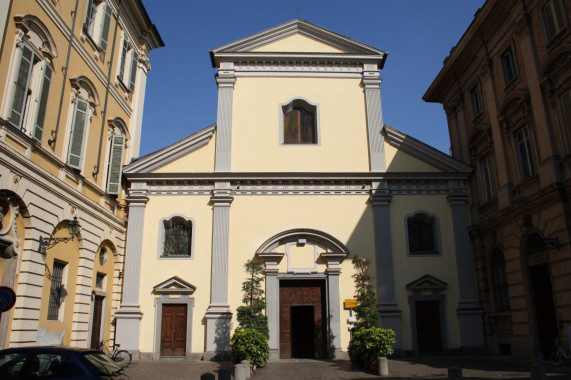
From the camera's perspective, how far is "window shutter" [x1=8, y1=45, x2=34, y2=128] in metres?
11.5

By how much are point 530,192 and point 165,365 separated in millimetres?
12853

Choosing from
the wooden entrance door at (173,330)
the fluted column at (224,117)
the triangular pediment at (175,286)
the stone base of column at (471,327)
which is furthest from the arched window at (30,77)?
the stone base of column at (471,327)

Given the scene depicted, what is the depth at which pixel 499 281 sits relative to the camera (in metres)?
17.3

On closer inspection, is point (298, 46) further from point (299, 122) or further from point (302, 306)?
point (302, 306)

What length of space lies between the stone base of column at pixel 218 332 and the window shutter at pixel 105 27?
10043 millimetres

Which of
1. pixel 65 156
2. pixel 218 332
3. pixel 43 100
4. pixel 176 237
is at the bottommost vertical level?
pixel 218 332

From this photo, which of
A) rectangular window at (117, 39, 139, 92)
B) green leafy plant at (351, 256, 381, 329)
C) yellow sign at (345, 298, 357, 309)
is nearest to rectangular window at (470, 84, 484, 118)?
green leafy plant at (351, 256, 381, 329)

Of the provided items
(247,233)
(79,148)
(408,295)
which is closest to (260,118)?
(247,233)

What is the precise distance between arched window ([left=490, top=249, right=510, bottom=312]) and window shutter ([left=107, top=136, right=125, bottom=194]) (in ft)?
45.9

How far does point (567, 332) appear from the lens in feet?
40.5

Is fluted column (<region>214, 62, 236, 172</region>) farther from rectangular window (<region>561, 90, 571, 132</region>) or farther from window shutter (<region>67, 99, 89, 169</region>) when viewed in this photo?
rectangular window (<region>561, 90, 571, 132</region>)

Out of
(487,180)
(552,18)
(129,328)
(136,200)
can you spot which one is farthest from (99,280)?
(552,18)

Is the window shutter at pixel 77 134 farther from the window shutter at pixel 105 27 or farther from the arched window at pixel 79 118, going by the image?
the window shutter at pixel 105 27

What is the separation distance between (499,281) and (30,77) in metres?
16.4
